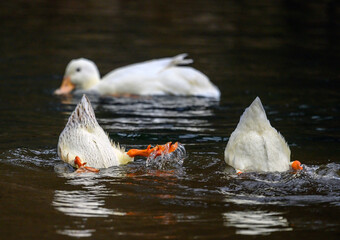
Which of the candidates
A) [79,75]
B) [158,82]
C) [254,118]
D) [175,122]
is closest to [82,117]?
[254,118]

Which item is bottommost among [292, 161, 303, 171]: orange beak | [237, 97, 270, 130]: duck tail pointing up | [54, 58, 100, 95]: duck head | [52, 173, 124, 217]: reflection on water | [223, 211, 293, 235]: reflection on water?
[223, 211, 293, 235]: reflection on water

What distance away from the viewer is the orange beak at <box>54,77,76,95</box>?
10852mm

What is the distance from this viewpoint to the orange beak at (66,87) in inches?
427

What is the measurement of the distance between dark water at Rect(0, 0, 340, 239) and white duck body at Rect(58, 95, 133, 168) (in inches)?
5.5

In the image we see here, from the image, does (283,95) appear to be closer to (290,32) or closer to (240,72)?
(240,72)

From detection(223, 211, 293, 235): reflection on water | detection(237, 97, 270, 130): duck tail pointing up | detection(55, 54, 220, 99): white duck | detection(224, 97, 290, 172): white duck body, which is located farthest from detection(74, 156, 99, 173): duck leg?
detection(55, 54, 220, 99): white duck

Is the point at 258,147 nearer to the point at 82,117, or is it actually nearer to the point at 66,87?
the point at 82,117

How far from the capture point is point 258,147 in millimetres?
6074

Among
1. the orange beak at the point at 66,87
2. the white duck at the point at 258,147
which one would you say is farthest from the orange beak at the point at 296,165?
the orange beak at the point at 66,87

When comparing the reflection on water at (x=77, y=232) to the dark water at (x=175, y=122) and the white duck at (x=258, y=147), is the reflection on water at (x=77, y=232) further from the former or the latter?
the white duck at (x=258, y=147)

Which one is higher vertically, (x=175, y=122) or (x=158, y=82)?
(x=158, y=82)

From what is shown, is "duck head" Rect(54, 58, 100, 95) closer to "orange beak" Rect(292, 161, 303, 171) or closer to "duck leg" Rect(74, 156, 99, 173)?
"duck leg" Rect(74, 156, 99, 173)

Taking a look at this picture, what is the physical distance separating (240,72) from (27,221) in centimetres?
778

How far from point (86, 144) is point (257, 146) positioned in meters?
1.58
